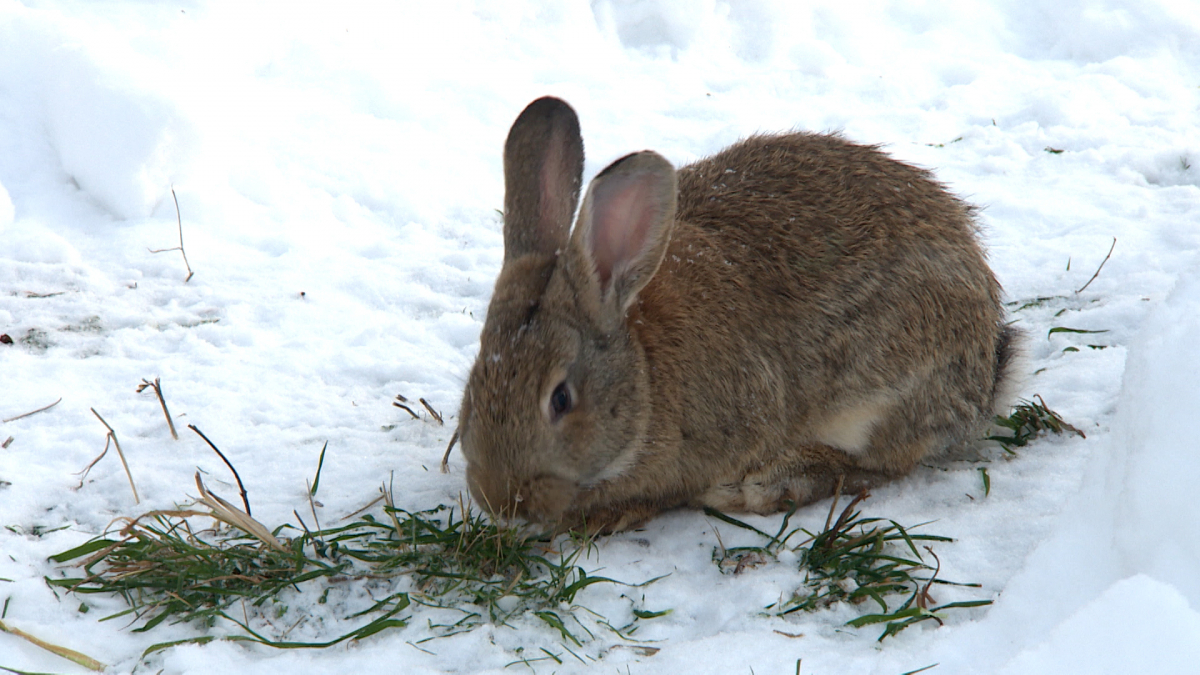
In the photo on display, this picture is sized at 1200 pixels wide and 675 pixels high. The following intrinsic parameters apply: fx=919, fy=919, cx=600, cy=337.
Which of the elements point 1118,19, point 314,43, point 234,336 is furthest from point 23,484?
point 1118,19

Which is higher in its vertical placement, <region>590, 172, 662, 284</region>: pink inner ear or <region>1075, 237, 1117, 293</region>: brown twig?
<region>590, 172, 662, 284</region>: pink inner ear

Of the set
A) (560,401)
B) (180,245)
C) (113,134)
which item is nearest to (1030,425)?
(560,401)

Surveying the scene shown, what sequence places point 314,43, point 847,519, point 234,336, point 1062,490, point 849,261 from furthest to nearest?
point 314,43 < point 234,336 < point 849,261 < point 1062,490 < point 847,519

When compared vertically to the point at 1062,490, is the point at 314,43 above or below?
above

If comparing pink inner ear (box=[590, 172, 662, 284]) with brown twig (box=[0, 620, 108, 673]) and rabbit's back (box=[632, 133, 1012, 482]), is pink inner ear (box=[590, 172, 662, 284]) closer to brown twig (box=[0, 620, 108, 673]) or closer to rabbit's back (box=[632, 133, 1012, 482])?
rabbit's back (box=[632, 133, 1012, 482])

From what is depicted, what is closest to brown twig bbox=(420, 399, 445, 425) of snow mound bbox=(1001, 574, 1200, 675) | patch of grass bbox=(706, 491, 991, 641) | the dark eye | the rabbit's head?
the rabbit's head

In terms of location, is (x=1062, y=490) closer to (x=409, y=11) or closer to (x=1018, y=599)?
(x=1018, y=599)

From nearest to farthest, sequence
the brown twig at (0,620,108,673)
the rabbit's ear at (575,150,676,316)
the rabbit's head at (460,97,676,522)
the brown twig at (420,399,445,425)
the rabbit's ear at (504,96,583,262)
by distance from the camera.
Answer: the brown twig at (0,620,108,673), the rabbit's head at (460,97,676,522), the rabbit's ear at (575,150,676,316), the rabbit's ear at (504,96,583,262), the brown twig at (420,399,445,425)

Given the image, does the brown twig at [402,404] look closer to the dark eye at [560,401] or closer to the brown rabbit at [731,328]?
the brown rabbit at [731,328]
